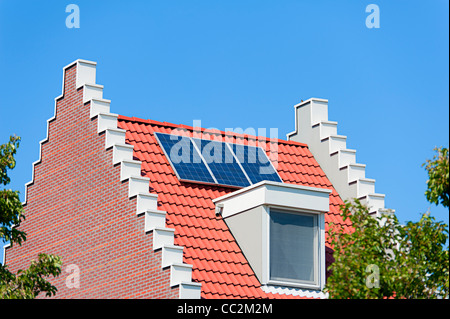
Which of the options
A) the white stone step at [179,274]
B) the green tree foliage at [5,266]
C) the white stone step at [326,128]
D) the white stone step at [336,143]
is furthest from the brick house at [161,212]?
the green tree foliage at [5,266]

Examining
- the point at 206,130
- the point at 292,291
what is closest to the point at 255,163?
the point at 206,130

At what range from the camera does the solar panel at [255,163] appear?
89.5 feet

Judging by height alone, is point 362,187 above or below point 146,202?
above

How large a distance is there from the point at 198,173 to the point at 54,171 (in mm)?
4491

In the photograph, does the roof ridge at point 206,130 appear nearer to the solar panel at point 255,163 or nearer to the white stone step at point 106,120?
the solar panel at point 255,163

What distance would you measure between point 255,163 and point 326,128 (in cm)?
312

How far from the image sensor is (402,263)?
18.3 metres

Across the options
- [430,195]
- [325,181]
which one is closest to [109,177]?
[325,181]

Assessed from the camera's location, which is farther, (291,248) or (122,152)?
(122,152)

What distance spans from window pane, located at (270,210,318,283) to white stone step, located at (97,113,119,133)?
A: 17.5 feet

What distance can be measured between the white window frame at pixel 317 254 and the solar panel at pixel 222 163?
276cm

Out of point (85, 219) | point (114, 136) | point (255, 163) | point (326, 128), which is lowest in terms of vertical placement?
point (85, 219)

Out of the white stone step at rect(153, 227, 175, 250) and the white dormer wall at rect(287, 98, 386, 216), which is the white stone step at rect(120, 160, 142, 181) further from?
the white dormer wall at rect(287, 98, 386, 216)

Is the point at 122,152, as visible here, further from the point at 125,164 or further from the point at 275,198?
the point at 275,198
